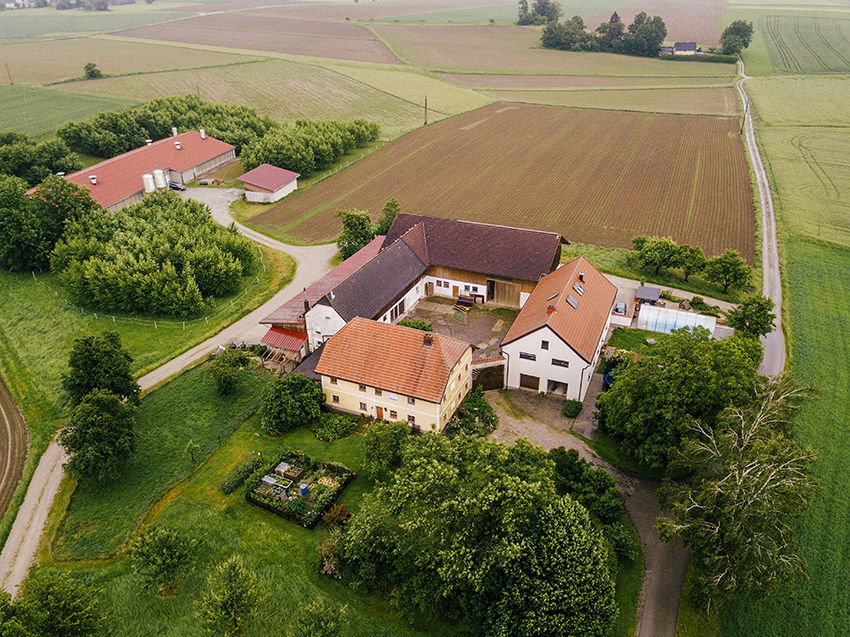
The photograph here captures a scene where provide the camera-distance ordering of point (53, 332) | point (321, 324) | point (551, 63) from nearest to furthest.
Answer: point (321, 324), point (53, 332), point (551, 63)

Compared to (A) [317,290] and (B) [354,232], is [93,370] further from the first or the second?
(B) [354,232]

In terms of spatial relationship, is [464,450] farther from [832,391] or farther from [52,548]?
[832,391]

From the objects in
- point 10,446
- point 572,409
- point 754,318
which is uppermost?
point 754,318

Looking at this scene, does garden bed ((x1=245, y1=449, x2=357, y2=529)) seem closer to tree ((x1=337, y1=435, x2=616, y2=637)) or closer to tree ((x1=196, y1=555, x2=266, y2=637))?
tree ((x1=337, y1=435, x2=616, y2=637))

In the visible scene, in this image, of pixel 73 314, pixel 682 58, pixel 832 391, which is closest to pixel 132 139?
pixel 73 314

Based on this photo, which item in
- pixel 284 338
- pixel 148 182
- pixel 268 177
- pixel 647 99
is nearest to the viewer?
pixel 284 338

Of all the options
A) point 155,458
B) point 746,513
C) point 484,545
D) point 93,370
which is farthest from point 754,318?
point 93,370

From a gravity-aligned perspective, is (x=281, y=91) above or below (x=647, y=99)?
below
